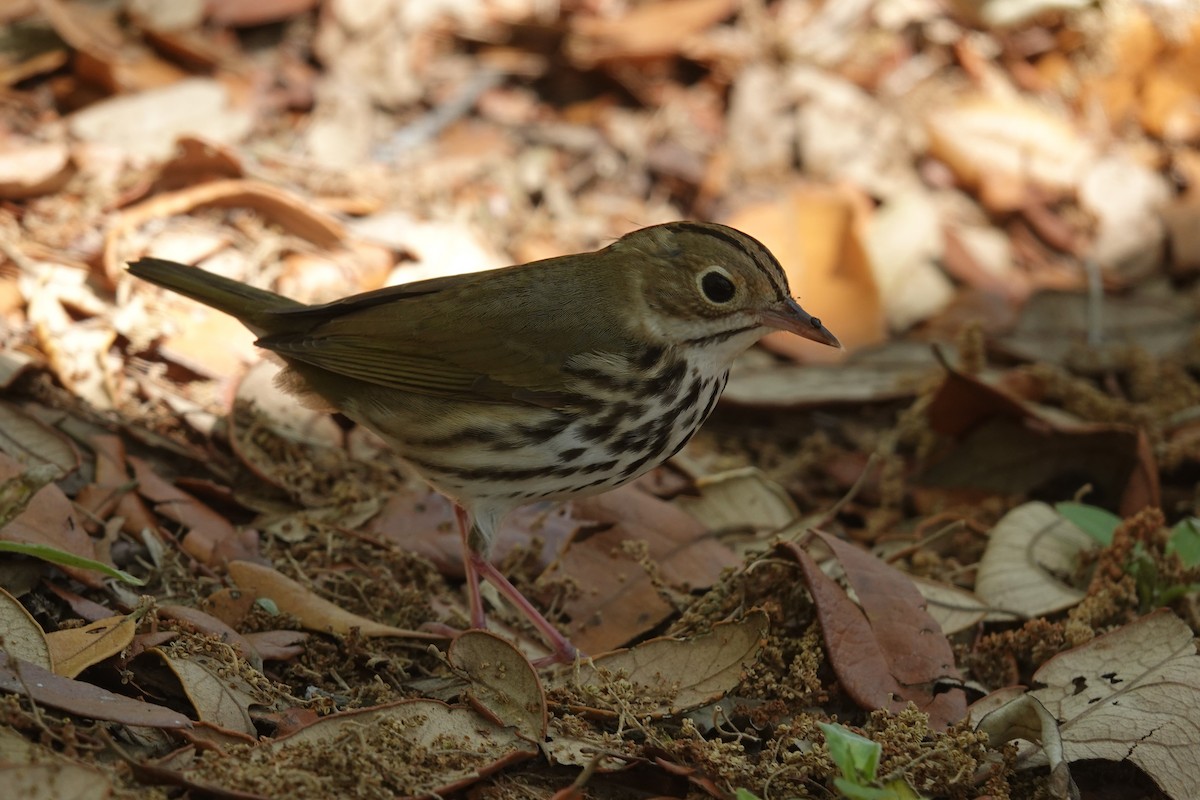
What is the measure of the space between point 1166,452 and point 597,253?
2113mm

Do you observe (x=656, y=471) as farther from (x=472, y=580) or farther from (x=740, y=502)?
(x=472, y=580)

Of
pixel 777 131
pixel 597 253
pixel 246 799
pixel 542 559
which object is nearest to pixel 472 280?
pixel 597 253

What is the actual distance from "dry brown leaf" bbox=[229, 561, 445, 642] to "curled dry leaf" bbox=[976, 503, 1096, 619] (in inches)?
64.3

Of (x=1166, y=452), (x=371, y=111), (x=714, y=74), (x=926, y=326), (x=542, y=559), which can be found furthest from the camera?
(x=714, y=74)

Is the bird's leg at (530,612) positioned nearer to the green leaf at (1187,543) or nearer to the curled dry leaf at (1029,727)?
the curled dry leaf at (1029,727)

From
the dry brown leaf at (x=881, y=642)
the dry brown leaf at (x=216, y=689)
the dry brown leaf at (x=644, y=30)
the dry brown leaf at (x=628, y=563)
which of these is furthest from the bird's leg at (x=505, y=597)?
the dry brown leaf at (x=644, y=30)

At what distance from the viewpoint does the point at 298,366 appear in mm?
4148

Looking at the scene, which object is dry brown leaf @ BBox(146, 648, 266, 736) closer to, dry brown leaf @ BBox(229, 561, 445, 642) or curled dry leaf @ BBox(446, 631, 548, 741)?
dry brown leaf @ BBox(229, 561, 445, 642)

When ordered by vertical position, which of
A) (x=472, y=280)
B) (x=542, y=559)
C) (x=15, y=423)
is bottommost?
(x=542, y=559)

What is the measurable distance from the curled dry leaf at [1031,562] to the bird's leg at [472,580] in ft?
4.78

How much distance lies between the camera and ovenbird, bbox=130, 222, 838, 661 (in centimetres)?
369

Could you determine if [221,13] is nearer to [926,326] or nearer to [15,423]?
[15,423]

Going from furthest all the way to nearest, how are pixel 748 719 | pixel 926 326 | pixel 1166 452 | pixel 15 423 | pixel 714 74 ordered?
pixel 714 74 → pixel 926 326 → pixel 1166 452 → pixel 15 423 → pixel 748 719

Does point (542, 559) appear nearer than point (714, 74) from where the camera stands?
Yes
